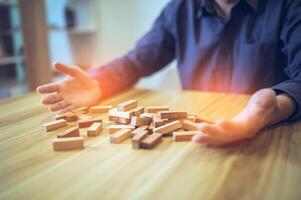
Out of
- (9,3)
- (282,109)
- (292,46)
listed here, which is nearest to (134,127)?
(282,109)

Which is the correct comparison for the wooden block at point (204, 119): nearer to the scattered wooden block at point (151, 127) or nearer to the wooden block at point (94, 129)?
the scattered wooden block at point (151, 127)

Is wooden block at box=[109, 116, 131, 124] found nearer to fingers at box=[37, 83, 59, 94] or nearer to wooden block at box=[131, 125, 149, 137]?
wooden block at box=[131, 125, 149, 137]

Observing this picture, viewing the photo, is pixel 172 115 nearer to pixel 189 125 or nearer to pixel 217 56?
pixel 189 125

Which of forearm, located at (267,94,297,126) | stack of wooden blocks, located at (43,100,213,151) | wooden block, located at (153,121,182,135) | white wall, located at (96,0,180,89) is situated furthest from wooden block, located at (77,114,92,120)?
white wall, located at (96,0,180,89)

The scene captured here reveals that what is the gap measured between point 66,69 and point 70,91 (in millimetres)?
69

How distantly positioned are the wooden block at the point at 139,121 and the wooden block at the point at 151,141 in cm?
9

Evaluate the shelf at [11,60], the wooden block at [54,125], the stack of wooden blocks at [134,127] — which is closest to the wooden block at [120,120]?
the stack of wooden blocks at [134,127]

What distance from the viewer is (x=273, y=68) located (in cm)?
114

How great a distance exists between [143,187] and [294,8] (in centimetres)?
84

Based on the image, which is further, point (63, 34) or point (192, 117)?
point (63, 34)

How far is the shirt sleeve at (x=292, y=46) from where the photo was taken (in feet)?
2.59

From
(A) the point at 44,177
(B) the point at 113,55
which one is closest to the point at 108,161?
(A) the point at 44,177

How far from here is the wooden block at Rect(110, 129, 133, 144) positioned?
65cm

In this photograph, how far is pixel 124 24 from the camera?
8.09ft
